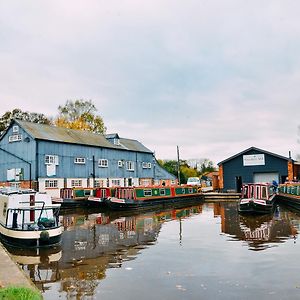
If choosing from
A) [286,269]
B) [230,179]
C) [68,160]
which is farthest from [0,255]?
[230,179]

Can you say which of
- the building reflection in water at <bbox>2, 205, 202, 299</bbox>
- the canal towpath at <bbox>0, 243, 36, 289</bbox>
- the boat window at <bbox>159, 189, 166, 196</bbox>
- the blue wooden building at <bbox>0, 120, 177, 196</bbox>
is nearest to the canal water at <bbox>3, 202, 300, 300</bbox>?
the building reflection in water at <bbox>2, 205, 202, 299</bbox>

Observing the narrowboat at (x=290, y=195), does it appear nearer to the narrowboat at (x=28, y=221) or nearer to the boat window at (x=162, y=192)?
the boat window at (x=162, y=192)

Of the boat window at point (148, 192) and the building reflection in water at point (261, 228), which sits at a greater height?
the boat window at point (148, 192)

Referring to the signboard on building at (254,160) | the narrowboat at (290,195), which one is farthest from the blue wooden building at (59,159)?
the narrowboat at (290,195)

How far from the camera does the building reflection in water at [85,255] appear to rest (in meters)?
10.2

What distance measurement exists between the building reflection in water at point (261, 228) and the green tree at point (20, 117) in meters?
37.0

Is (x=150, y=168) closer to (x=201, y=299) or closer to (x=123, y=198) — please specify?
(x=123, y=198)

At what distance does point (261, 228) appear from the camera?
63.8ft

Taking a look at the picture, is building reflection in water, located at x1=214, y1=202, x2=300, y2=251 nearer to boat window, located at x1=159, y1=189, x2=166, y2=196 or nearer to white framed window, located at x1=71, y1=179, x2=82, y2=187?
boat window, located at x1=159, y1=189, x2=166, y2=196

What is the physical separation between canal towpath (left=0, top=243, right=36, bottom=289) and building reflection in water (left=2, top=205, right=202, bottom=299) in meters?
0.79

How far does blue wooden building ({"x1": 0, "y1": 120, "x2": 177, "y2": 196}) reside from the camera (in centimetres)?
3503

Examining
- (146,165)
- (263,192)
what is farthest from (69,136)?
(263,192)

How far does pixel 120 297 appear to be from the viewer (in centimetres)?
872

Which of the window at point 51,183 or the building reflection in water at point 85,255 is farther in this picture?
the window at point 51,183
